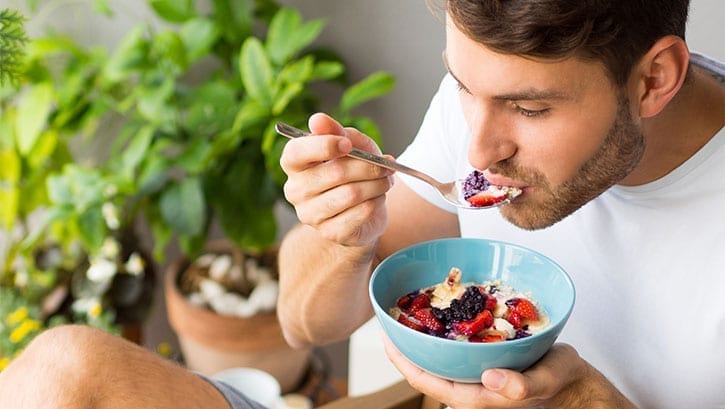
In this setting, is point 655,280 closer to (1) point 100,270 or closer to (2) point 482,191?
(2) point 482,191

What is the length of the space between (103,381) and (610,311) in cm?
74

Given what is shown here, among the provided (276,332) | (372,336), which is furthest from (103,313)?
(372,336)

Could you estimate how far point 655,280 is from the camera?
1176 millimetres

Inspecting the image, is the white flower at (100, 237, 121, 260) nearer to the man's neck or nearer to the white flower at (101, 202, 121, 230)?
the white flower at (101, 202, 121, 230)

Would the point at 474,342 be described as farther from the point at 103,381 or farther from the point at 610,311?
the point at 103,381

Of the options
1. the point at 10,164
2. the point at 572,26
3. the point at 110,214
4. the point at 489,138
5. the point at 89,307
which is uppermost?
the point at 572,26

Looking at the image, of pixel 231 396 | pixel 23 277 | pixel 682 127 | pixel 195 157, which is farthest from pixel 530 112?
pixel 23 277

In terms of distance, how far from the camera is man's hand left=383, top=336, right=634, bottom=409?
948mm

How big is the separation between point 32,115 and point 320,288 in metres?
0.96

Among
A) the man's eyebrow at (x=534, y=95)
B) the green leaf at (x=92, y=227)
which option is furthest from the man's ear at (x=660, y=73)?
the green leaf at (x=92, y=227)

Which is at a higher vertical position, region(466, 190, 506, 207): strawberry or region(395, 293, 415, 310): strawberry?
region(466, 190, 506, 207): strawberry

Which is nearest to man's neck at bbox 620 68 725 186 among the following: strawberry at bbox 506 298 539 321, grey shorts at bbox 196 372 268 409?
strawberry at bbox 506 298 539 321

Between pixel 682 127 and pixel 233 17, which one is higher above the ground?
pixel 682 127

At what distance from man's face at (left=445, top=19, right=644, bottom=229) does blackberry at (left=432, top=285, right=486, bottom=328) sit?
0.13m
